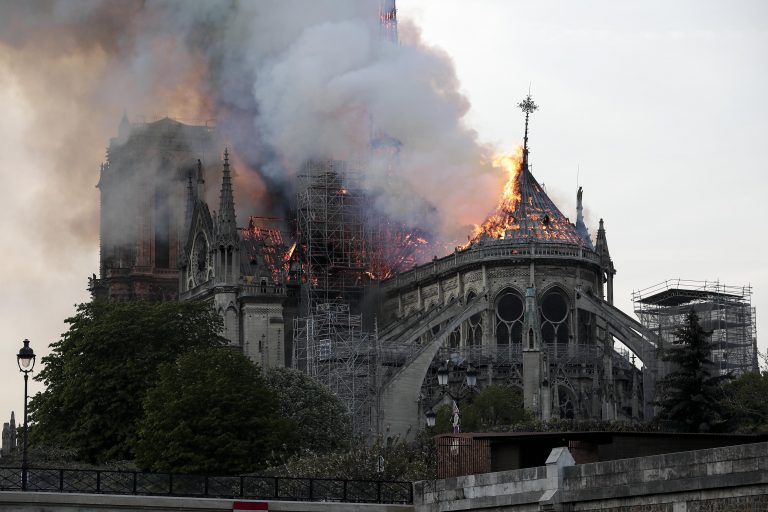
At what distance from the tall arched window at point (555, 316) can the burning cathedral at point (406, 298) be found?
52 millimetres

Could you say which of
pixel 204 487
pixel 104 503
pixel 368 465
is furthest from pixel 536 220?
pixel 104 503

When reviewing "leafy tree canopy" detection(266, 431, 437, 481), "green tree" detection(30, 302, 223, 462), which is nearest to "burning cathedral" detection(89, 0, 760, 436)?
"green tree" detection(30, 302, 223, 462)

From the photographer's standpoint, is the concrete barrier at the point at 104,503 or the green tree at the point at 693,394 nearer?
the concrete barrier at the point at 104,503

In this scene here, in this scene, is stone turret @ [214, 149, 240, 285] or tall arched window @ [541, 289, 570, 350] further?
stone turret @ [214, 149, 240, 285]

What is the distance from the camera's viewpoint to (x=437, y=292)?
118000 mm

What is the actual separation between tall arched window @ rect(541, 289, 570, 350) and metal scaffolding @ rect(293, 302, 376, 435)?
918cm

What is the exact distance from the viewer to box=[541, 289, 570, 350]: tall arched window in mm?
113250

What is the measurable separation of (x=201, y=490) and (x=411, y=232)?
68.1 meters

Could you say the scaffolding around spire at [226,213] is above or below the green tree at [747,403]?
above

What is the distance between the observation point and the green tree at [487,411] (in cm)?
9488

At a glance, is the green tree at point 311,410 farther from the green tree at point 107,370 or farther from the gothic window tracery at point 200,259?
the gothic window tracery at point 200,259

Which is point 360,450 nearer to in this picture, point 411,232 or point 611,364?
point 611,364

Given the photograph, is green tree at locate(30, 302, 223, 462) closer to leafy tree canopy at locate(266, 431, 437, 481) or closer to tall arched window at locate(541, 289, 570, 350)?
leafy tree canopy at locate(266, 431, 437, 481)

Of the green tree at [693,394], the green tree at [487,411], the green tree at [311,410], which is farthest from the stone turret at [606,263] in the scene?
the green tree at [693,394]
